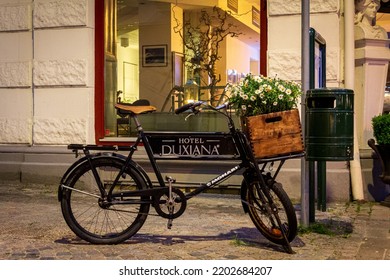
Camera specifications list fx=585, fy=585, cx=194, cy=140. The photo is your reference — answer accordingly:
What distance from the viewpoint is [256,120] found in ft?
15.7

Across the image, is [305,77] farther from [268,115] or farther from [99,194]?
[99,194]

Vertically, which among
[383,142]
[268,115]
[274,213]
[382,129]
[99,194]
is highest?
[268,115]

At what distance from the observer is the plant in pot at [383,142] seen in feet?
22.6

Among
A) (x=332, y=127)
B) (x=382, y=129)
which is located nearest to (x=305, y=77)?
(x=332, y=127)

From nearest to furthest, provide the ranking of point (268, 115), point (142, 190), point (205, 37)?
point (268, 115) < point (142, 190) < point (205, 37)

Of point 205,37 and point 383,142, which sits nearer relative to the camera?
point 383,142

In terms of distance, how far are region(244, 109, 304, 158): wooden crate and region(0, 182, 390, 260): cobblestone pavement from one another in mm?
846

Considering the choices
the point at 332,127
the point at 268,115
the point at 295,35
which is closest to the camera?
the point at 268,115

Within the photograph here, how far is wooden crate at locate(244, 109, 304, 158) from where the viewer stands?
15.7 ft

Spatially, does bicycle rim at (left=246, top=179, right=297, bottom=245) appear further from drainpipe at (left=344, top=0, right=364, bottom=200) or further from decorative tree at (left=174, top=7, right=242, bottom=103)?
decorative tree at (left=174, top=7, right=242, bottom=103)

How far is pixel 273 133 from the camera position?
188 inches

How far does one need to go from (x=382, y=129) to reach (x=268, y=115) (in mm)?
2696

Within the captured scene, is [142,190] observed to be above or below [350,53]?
below
